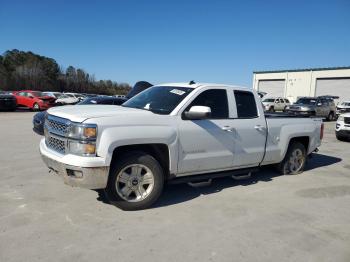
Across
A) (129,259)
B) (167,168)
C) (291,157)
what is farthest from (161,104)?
(291,157)

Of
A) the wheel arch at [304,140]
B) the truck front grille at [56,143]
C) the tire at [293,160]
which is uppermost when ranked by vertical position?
the truck front grille at [56,143]

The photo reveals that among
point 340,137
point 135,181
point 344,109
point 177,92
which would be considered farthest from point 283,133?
point 344,109

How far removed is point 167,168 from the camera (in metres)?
4.93

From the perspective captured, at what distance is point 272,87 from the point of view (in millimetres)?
53094

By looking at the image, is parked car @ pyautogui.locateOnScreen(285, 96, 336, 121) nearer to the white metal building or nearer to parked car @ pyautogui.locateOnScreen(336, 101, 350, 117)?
parked car @ pyautogui.locateOnScreen(336, 101, 350, 117)

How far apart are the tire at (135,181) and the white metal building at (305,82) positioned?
147 ft

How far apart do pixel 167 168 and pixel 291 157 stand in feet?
11.0

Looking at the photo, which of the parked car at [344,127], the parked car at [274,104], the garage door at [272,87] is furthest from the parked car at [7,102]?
the garage door at [272,87]

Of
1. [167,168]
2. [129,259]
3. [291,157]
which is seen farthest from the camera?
[291,157]

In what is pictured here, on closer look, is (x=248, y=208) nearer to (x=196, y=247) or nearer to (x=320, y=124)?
(x=196, y=247)

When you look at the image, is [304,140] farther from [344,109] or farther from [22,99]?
[344,109]

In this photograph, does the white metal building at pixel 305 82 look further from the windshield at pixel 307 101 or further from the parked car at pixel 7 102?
the parked car at pixel 7 102

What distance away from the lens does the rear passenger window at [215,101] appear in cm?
534

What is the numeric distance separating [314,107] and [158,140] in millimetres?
22649
